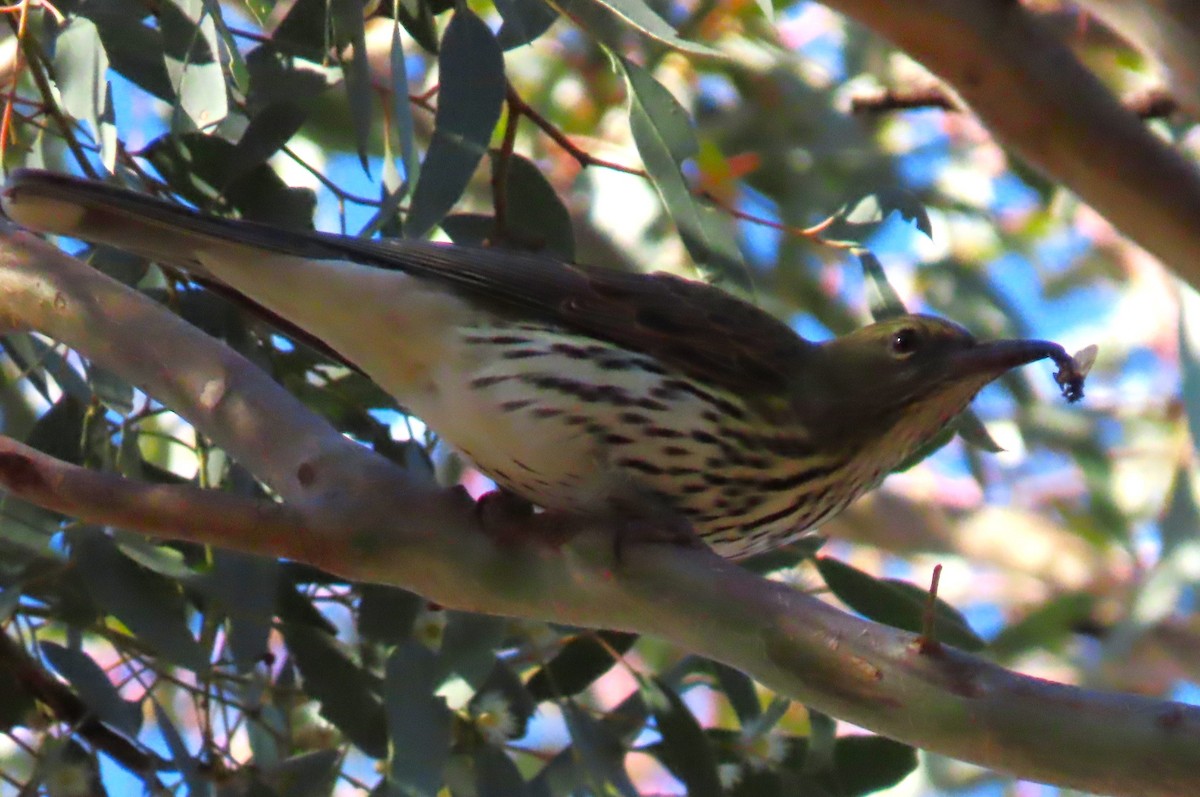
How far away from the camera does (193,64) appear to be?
2285 mm

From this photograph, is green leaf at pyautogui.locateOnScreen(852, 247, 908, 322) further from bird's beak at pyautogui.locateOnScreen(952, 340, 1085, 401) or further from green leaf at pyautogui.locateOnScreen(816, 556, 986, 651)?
green leaf at pyautogui.locateOnScreen(816, 556, 986, 651)

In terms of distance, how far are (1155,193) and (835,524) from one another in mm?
3046

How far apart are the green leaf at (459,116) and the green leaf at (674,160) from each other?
26 cm

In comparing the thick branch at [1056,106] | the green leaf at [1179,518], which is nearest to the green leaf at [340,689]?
the thick branch at [1056,106]

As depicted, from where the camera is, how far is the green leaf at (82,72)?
2.18 meters

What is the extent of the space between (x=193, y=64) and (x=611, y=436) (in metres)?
0.77

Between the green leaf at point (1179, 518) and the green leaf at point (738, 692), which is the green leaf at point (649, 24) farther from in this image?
the green leaf at point (1179, 518)

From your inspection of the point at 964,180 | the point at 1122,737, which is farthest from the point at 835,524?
the point at 1122,737

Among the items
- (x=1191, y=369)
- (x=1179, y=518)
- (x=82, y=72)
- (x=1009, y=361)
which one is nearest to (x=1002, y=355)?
(x=1009, y=361)

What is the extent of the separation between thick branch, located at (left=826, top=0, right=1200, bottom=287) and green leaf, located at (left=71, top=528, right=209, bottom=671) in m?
1.26

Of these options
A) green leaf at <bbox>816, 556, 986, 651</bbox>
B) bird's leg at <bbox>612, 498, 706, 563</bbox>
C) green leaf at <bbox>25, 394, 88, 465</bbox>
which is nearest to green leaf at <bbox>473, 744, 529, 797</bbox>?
bird's leg at <bbox>612, 498, 706, 563</bbox>

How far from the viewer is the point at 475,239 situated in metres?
2.78

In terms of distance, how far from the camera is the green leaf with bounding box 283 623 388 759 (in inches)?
98.6

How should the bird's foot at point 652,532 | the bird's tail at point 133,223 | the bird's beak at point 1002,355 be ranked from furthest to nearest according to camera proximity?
1. the bird's beak at point 1002,355
2. the bird's tail at point 133,223
3. the bird's foot at point 652,532
